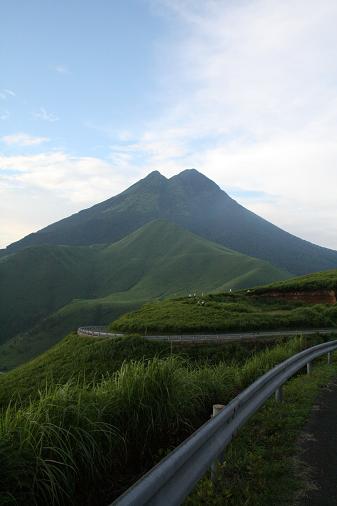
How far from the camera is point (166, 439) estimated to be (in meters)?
6.77

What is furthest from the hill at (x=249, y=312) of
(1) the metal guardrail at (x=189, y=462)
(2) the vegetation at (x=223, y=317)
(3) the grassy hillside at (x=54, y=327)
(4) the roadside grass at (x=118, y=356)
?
(3) the grassy hillside at (x=54, y=327)

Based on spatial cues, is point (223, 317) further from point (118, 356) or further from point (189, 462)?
point (189, 462)

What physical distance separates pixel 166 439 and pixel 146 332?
43.2 metres

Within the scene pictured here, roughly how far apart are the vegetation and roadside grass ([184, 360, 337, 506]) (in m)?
38.1

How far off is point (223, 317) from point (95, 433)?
44379mm

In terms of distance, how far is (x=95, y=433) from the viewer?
569 cm

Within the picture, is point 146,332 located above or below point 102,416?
below

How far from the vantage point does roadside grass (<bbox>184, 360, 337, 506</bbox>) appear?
4.62 m

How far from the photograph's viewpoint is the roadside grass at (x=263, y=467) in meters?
4.62

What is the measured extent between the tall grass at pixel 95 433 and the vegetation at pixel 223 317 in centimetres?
3850

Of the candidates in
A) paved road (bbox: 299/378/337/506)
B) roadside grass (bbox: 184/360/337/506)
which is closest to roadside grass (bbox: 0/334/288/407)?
paved road (bbox: 299/378/337/506)

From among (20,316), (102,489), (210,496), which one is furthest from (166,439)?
(20,316)

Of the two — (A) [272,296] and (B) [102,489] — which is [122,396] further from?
(A) [272,296]

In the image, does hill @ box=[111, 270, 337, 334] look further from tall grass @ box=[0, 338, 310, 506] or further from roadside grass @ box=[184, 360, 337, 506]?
tall grass @ box=[0, 338, 310, 506]
